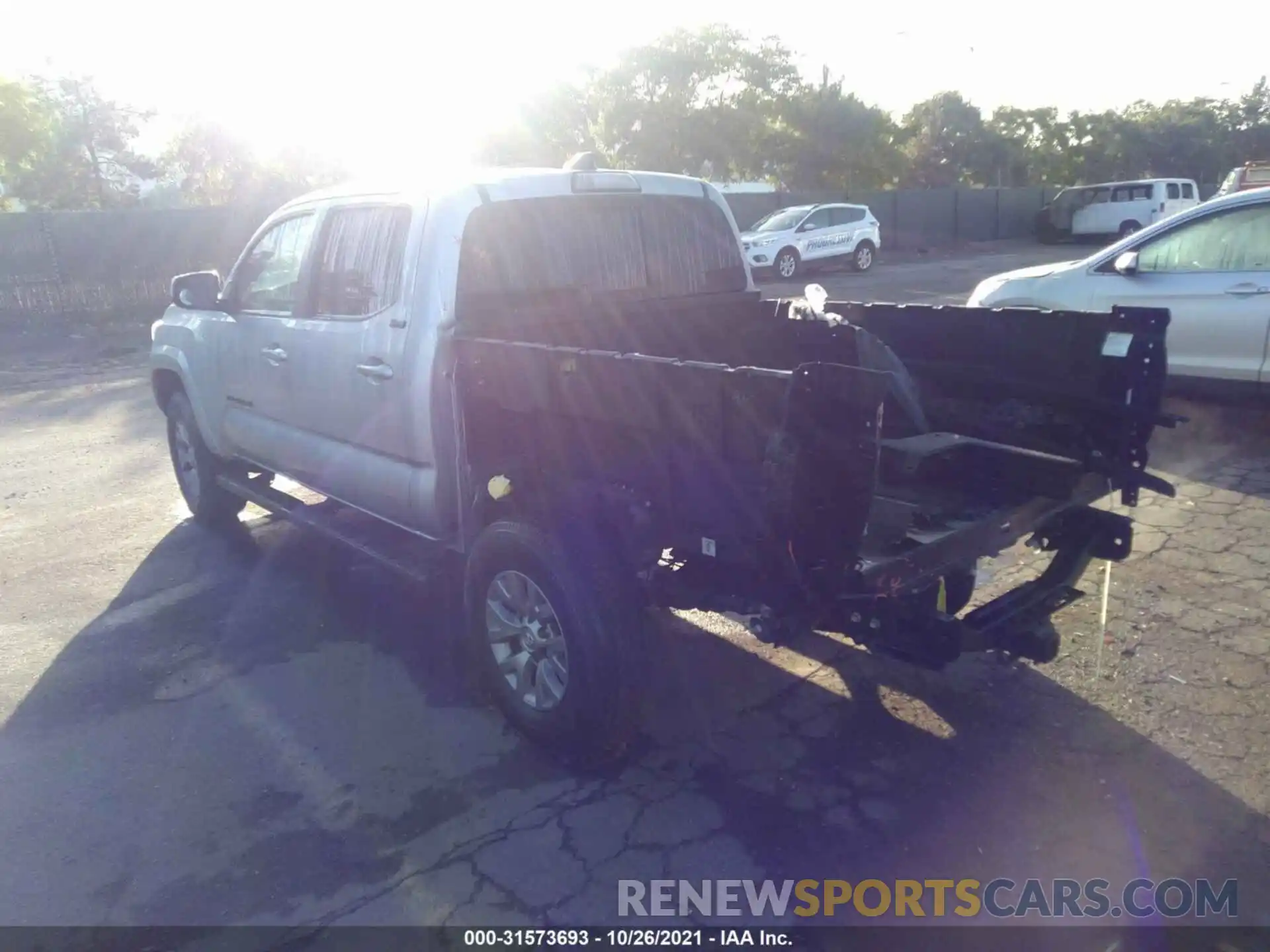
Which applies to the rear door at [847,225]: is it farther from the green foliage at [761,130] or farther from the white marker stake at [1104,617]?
the white marker stake at [1104,617]

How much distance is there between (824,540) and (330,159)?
1274 inches

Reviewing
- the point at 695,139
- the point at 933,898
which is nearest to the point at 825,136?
the point at 695,139

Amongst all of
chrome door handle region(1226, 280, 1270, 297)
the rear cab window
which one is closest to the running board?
the rear cab window

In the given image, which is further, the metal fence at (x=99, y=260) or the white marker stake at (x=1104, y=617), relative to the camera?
the metal fence at (x=99, y=260)

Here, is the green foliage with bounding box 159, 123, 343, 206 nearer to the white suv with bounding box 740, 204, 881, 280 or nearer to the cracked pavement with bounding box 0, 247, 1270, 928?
the white suv with bounding box 740, 204, 881, 280

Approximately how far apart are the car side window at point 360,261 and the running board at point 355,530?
104 cm

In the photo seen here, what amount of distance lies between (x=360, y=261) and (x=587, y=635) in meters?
2.21

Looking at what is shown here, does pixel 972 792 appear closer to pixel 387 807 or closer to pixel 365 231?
pixel 387 807

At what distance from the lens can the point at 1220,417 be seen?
7.80 meters

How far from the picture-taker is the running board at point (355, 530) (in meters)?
4.48

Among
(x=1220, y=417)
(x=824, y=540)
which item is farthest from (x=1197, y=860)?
(x=1220, y=417)

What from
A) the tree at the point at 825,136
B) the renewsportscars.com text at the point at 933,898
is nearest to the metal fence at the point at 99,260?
the renewsportscars.com text at the point at 933,898

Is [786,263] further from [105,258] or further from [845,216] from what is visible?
[105,258]

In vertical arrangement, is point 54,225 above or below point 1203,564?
above
